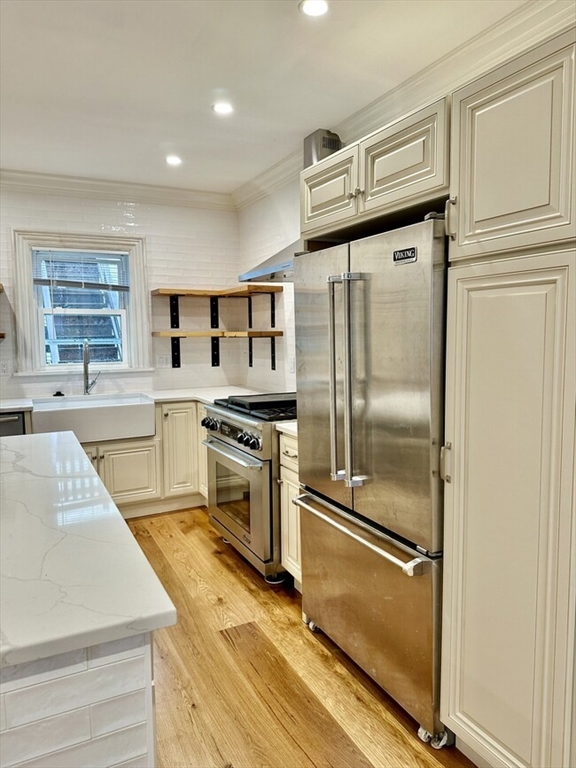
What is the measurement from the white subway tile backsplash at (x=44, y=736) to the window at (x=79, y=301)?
377 centimetres

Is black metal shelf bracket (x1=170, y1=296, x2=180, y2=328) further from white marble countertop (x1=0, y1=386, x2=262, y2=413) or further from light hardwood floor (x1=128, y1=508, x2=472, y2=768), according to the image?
light hardwood floor (x1=128, y1=508, x2=472, y2=768)

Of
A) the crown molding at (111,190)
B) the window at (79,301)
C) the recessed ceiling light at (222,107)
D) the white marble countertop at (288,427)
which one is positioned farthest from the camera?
the window at (79,301)

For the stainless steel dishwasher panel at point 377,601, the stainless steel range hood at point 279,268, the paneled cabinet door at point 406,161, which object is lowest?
the stainless steel dishwasher panel at point 377,601

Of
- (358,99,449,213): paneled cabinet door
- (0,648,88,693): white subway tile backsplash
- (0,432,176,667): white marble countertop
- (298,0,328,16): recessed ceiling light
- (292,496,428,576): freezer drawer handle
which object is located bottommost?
(292,496,428,576): freezer drawer handle

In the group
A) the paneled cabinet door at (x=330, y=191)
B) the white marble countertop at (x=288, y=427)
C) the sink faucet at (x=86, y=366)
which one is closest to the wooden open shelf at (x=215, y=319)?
the sink faucet at (x=86, y=366)

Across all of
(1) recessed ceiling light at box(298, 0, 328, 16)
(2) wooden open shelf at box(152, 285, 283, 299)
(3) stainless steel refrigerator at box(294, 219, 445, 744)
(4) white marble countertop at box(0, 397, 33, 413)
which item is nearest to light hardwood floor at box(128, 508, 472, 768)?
(3) stainless steel refrigerator at box(294, 219, 445, 744)

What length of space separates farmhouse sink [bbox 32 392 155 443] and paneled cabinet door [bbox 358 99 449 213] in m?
2.52

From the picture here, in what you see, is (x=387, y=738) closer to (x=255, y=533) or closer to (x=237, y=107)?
(x=255, y=533)

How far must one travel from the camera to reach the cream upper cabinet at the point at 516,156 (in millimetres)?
1271

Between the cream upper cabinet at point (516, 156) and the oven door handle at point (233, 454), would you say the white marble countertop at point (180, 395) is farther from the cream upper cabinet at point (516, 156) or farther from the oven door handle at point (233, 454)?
the cream upper cabinet at point (516, 156)

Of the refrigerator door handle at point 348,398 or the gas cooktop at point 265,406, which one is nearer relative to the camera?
the refrigerator door handle at point 348,398

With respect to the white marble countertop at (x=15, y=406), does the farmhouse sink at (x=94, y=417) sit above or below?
below

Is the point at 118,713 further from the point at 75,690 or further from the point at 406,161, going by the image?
the point at 406,161

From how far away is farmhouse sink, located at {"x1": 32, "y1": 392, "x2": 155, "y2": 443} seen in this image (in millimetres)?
3625
